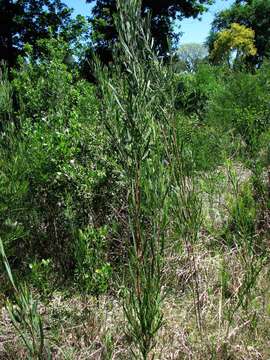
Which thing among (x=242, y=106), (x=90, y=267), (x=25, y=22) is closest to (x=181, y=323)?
(x=90, y=267)

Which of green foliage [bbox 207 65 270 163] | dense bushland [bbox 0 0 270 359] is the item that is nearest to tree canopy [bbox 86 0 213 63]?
green foliage [bbox 207 65 270 163]

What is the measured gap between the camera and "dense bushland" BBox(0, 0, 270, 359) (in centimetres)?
155

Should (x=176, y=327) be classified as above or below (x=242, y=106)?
below

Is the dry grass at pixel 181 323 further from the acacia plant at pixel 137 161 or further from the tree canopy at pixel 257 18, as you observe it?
the tree canopy at pixel 257 18

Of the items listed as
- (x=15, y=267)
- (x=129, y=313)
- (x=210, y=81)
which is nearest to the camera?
(x=129, y=313)

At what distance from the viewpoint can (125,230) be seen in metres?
3.53

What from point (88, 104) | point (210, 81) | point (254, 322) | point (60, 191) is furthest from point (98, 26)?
point (254, 322)

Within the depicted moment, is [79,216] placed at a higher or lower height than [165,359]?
higher

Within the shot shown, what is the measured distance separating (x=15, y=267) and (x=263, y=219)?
2026mm

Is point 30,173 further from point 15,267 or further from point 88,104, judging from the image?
point 88,104

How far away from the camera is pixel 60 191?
3.71m

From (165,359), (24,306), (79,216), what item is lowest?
(165,359)

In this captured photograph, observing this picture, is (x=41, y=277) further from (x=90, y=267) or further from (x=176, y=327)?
(x=176, y=327)

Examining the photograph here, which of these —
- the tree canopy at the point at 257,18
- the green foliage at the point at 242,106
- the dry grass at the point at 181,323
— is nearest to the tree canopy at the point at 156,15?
the tree canopy at the point at 257,18
